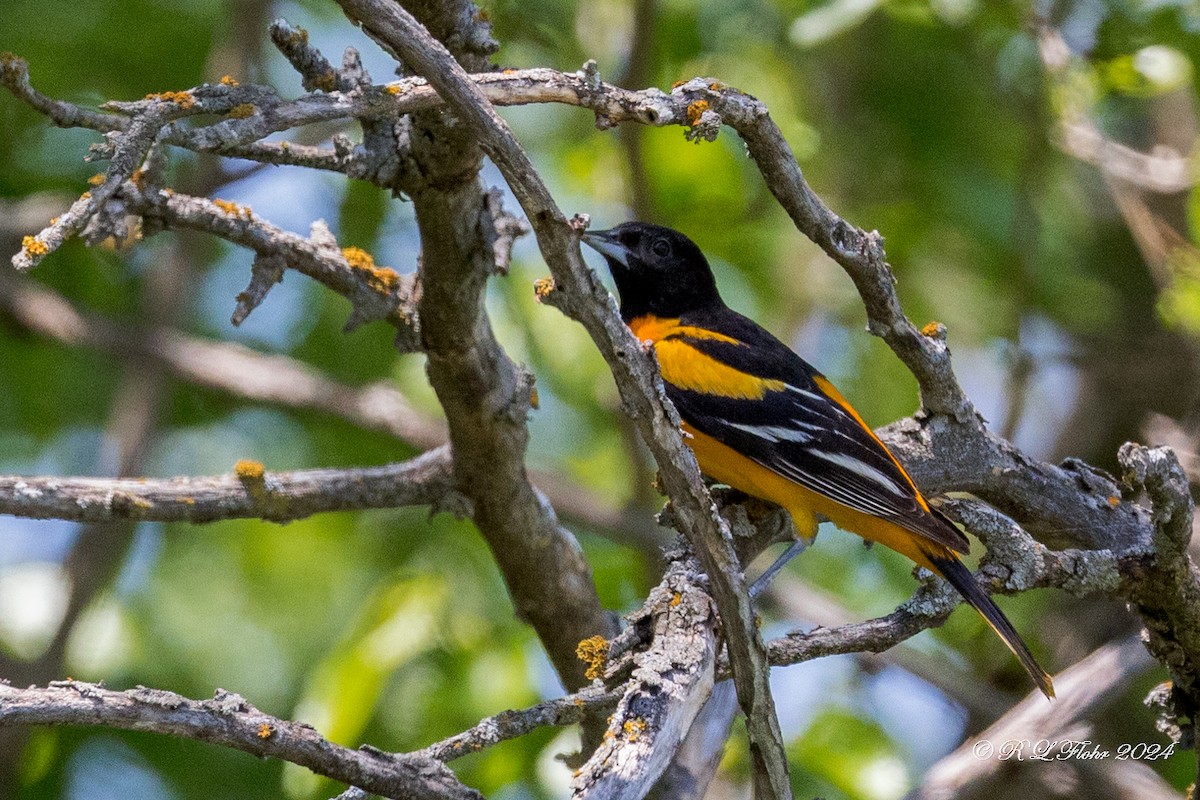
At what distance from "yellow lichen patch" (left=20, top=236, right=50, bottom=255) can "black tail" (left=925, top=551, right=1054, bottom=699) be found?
2.49 m

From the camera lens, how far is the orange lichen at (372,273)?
13.4 ft

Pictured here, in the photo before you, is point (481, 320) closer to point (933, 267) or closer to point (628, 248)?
point (628, 248)

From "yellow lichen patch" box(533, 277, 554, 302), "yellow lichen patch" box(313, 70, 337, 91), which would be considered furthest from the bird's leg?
"yellow lichen patch" box(313, 70, 337, 91)

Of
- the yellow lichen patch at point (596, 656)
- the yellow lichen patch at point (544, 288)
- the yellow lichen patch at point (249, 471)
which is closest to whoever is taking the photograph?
the yellow lichen patch at point (544, 288)

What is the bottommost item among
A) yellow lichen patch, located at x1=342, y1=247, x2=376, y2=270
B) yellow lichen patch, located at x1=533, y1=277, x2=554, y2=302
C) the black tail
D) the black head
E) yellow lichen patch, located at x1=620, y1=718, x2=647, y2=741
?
yellow lichen patch, located at x1=620, y1=718, x2=647, y2=741

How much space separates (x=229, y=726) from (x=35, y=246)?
919 mm

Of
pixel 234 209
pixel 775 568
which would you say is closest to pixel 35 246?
pixel 234 209

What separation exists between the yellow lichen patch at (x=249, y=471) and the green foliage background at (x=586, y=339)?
144 centimetres

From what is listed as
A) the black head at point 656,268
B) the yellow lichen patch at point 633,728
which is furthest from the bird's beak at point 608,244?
the yellow lichen patch at point 633,728

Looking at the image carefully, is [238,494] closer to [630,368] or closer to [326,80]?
[326,80]

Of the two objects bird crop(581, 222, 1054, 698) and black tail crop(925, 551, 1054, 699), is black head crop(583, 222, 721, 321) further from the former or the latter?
black tail crop(925, 551, 1054, 699)

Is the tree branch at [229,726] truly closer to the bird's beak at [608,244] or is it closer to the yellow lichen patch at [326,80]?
the yellow lichen patch at [326,80]

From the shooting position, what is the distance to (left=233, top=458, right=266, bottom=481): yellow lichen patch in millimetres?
3980

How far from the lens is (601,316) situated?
2.52 meters
